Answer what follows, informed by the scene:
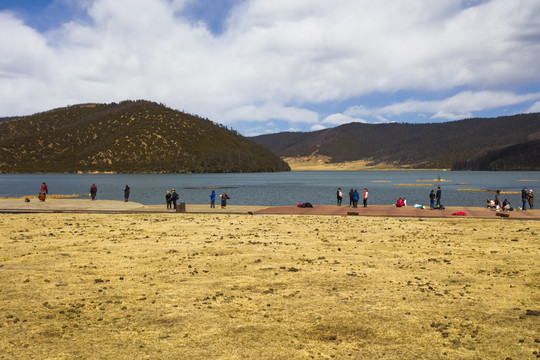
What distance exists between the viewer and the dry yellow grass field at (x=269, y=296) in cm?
844

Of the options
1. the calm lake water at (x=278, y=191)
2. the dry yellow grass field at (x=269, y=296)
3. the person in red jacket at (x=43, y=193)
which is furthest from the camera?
the calm lake water at (x=278, y=191)

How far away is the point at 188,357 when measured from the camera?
25.8ft

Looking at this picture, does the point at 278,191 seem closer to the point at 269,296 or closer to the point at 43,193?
the point at 43,193

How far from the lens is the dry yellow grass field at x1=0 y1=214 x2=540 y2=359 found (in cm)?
844

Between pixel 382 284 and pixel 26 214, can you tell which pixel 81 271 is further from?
pixel 26 214

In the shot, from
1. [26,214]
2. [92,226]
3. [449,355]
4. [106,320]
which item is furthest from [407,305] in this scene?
[26,214]

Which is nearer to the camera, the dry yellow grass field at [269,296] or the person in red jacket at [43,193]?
the dry yellow grass field at [269,296]

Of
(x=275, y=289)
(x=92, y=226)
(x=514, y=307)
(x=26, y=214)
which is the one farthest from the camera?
(x=26, y=214)

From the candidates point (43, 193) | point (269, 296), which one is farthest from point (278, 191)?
point (269, 296)

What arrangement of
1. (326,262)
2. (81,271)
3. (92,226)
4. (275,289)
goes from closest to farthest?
(275,289) → (81,271) → (326,262) → (92,226)

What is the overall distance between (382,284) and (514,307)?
3361 millimetres

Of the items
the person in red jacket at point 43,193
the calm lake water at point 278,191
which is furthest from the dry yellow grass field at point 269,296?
the calm lake water at point 278,191

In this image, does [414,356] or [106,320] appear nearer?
[414,356]

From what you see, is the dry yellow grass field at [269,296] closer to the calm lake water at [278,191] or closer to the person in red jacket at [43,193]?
the person in red jacket at [43,193]
